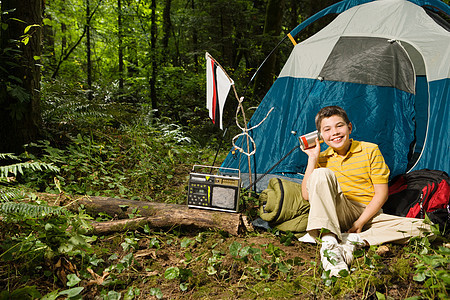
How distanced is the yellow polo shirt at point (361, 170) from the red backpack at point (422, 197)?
0.44m

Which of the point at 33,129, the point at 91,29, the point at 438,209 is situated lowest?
the point at 438,209

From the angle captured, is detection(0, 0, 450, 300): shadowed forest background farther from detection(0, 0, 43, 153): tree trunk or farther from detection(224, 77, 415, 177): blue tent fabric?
detection(224, 77, 415, 177): blue tent fabric

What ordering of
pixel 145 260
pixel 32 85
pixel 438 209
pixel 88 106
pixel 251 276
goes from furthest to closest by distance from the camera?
1. pixel 88 106
2. pixel 32 85
3. pixel 438 209
4. pixel 145 260
5. pixel 251 276

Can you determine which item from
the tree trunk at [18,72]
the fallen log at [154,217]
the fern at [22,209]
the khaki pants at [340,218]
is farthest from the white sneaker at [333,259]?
the tree trunk at [18,72]

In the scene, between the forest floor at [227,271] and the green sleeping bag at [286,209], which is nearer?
the forest floor at [227,271]

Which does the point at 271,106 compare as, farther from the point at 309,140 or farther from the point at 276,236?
the point at 276,236

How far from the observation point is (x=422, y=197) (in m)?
2.44

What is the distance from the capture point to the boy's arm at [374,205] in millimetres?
2211

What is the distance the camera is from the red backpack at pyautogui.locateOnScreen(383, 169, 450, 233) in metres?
2.26

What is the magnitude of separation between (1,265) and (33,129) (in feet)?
6.20

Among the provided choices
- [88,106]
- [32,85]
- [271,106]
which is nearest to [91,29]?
[88,106]

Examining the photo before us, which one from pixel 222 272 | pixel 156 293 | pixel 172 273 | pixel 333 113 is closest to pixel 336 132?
pixel 333 113

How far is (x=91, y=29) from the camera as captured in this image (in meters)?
6.02

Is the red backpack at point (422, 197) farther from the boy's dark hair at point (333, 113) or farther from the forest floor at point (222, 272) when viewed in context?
the boy's dark hair at point (333, 113)
